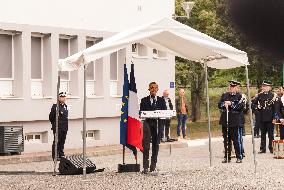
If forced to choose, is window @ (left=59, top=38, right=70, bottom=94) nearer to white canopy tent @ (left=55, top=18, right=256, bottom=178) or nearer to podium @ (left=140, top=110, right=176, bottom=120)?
white canopy tent @ (left=55, top=18, right=256, bottom=178)

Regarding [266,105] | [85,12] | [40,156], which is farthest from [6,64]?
[266,105]

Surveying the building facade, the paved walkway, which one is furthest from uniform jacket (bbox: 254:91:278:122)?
the paved walkway

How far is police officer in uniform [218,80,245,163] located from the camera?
16062mm

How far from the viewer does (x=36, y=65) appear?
2281cm

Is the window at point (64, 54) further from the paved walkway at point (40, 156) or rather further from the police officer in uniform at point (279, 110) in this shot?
the police officer in uniform at point (279, 110)

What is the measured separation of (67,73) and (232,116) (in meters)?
9.05

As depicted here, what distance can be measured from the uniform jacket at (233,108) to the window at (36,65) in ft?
26.6

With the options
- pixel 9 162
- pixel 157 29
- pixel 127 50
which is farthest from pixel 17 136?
pixel 157 29

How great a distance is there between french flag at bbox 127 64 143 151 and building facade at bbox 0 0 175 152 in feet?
19.2

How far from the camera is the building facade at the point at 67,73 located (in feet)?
70.9

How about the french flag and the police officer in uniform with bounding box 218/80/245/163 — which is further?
the police officer in uniform with bounding box 218/80/245/163

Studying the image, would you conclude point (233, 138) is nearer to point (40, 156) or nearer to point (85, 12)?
point (40, 156)

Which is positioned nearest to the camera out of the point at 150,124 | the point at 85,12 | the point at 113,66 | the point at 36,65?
the point at 150,124

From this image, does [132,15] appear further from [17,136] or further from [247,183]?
[247,183]
